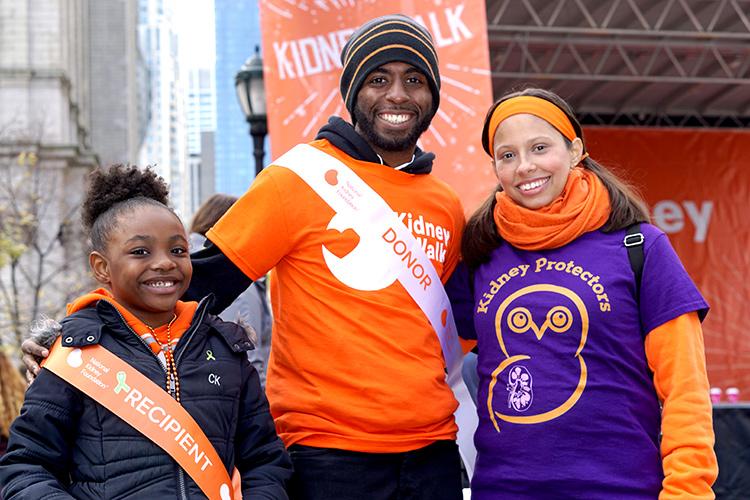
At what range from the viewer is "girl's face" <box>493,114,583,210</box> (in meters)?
2.82

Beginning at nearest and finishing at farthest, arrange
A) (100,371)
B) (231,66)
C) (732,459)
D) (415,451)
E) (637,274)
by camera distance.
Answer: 1. (100,371)
2. (637,274)
3. (415,451)
4. (732,459)
5. (231,66)

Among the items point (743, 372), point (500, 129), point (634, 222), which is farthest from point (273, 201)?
point (743, 372)

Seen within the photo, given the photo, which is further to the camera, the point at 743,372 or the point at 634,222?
the point at 743,372

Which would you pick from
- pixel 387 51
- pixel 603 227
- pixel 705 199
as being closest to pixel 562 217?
pixel 603 227

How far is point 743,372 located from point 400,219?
1316cm

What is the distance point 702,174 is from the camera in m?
15.5

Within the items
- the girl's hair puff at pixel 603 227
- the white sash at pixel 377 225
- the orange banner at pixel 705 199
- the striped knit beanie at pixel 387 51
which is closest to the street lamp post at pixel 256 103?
the striped knit beanie at pixel 387 51

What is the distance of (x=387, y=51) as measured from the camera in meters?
3.09

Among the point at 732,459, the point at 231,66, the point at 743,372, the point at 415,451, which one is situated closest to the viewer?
the point at 415,451

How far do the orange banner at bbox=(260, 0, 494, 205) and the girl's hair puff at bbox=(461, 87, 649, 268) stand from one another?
9.40 ft

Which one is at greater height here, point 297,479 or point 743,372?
point 297,479

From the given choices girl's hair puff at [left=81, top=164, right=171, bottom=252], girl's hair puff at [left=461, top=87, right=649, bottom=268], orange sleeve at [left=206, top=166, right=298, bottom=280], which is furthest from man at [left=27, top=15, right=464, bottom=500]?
girl's hair puff at [left=81, top=164, right=171, bottom=252]

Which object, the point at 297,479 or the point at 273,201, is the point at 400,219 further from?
the point at 297,479

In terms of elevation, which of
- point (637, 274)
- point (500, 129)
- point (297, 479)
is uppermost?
point (500, 129)
